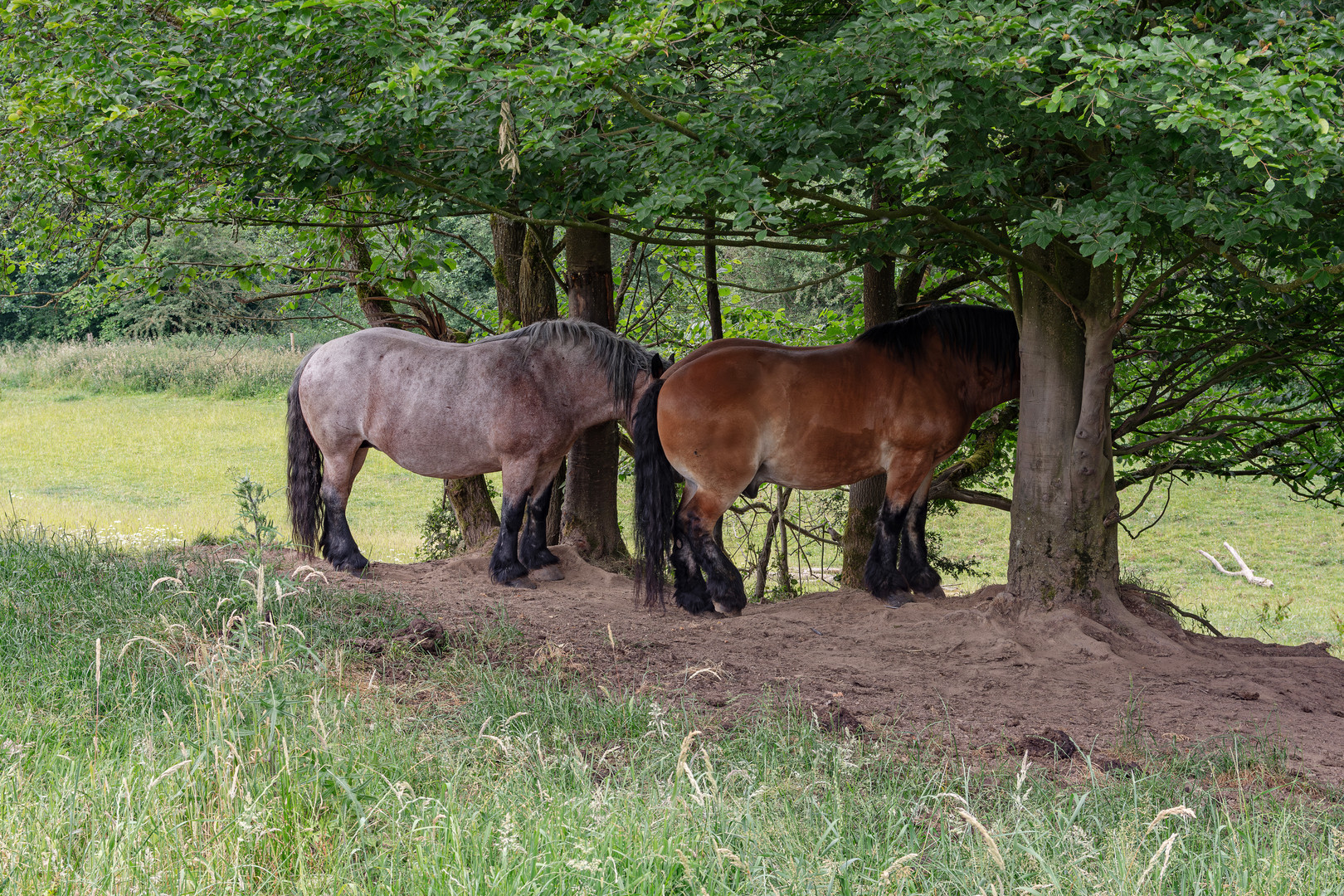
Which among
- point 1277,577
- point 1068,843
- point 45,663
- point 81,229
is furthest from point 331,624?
point 1277,577

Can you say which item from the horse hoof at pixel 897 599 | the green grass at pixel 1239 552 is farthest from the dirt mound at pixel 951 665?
the green grass at pixel 1239 552

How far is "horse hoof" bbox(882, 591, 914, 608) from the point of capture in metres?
6.48

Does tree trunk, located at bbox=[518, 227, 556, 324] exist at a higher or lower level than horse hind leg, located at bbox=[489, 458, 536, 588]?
higher

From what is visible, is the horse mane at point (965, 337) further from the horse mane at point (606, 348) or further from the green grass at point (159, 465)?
the green grass at point (159, 465)

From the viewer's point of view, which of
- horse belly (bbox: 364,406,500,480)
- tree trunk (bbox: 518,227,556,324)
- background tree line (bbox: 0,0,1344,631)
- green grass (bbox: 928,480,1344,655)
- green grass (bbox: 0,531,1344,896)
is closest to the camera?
green grass (bbox: 0,531,1344,896)

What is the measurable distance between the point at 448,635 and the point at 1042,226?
10.9 feet

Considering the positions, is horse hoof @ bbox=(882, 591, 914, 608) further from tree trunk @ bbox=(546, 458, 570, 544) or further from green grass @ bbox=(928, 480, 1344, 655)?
green grass @ bbox=(928, 480, 1344, 655)

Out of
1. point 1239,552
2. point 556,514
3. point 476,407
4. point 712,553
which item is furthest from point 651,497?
point 1239,552

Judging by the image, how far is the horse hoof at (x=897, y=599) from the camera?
6.48 m

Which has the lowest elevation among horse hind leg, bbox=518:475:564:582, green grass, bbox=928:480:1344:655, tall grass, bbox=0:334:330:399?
green grass, bbox=928:480:1344:655

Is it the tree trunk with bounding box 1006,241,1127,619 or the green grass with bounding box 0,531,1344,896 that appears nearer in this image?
the green grass with bounding box 0,531,1344,896

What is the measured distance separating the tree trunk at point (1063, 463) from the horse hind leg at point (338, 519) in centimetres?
425

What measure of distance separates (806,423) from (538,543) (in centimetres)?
208

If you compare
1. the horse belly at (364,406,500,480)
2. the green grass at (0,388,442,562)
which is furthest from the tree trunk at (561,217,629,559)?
the green grass at (0,388,442,562)
